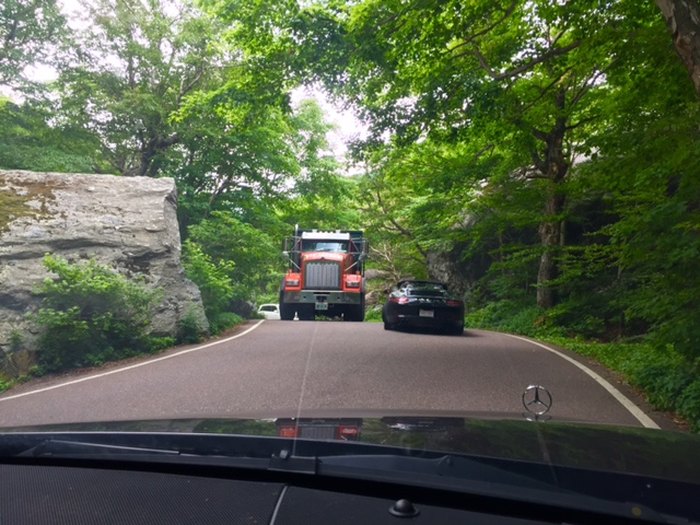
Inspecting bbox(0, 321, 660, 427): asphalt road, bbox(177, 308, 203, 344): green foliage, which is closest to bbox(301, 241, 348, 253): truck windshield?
bbox(177, 308, 203, 344): green foliage

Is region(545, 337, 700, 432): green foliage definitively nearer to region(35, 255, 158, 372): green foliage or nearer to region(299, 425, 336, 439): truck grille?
region(299, 425, 336, 439): truck grille

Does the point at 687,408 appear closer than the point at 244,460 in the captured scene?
No

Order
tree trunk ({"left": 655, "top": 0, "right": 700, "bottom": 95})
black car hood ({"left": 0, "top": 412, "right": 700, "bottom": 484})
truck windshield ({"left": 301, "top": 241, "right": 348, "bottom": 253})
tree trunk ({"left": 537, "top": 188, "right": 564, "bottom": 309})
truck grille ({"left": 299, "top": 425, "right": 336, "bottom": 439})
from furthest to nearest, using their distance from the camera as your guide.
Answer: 1. truck windshield ({"left": 301, "top": 241, "right": 348, "bottom": 253})
2. tree trunk ({"left": 537, "top": 188, "right": 564, "bottom": 309})
3. tree trunk ({"left": 655, "top": 0, "right": 700, "bottom": 95})
4. truck grille ({"left": 299, "top": 425, "right": 336, "bottom": 439})
5. black car hood ({"left": 0, "top": 412, "right": 700, "bottom": 484})

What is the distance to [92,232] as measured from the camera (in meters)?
13.2

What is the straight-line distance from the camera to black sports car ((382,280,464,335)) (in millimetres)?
16062

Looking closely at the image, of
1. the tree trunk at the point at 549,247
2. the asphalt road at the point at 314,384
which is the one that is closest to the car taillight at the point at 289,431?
the asphalt road at the point at 314,384

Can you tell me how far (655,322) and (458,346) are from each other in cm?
476

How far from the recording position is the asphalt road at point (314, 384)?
6.36 metres

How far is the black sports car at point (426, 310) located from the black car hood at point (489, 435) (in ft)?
42.8

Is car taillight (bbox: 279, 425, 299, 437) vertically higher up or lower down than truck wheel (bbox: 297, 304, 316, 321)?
higher up

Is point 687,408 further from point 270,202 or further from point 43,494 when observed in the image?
point 270,202

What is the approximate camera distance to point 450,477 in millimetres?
1836

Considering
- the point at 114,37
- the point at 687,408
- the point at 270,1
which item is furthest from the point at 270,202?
the point at 687,408

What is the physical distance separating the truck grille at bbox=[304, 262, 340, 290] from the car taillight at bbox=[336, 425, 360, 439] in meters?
17.5
